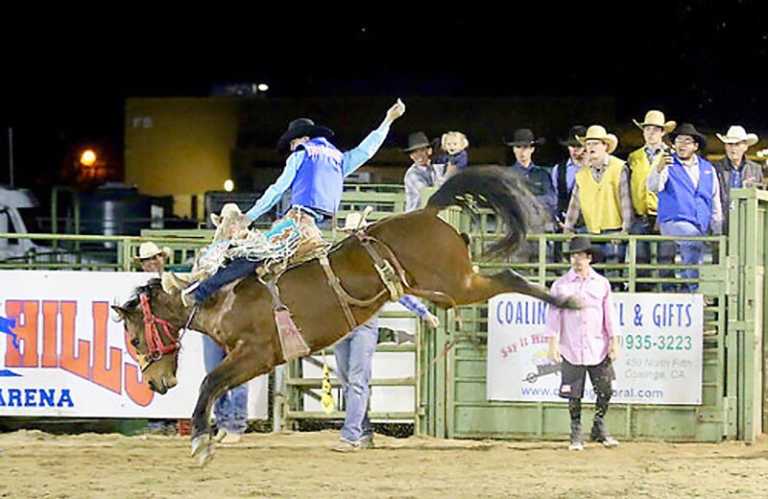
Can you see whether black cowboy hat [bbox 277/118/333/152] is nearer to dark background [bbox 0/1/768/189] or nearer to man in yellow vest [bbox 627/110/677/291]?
man in yellow vest [bbox 627/110/677/291]

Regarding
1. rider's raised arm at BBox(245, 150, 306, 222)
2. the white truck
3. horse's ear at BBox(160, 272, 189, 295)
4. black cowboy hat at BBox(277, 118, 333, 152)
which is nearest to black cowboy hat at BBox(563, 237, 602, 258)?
black cowboy hat at BBox(277, 118, 333, 152)

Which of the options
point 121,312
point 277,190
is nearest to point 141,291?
point 121,312

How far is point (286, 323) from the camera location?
9.96m

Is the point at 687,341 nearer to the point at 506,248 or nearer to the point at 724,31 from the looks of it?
the point at 506,248

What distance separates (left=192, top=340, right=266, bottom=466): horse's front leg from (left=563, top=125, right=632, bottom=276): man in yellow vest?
3303 mm

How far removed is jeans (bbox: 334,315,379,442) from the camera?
11.1 meters

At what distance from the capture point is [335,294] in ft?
33.0

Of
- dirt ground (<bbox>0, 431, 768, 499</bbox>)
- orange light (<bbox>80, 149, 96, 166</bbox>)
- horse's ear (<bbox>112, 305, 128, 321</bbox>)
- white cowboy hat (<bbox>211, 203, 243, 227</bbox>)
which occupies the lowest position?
dirt ground (<bbox>0, 431, 768, 499</bbox>)

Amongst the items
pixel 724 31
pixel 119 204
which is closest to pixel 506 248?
pixel 119 204

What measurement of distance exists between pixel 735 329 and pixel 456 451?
94.6 inches

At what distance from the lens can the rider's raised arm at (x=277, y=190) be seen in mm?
10008

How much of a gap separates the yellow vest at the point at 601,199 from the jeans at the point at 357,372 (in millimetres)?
2058

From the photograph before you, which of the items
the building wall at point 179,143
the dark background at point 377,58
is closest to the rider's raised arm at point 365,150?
the dark background at point 377,58

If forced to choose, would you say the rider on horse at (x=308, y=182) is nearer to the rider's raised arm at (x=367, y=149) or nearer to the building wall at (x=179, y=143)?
the rider's raised arm at (x=367, y=149)
